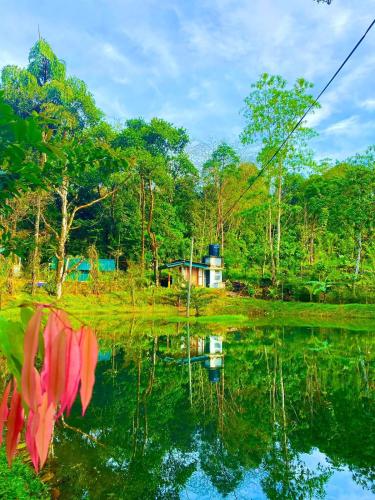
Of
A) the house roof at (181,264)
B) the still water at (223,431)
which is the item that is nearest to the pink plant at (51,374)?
the still water at (223,431)

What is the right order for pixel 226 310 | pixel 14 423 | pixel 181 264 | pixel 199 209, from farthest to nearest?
pixel 199 209 < pixel 181 264 < pixel 226 310 < pixel 14 423

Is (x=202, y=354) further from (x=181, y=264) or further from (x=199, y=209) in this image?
(x=199, y=209)

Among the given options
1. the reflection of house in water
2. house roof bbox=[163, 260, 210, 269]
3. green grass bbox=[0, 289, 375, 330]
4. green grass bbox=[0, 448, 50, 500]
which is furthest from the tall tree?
green grass bbox=[0, 448, 50, 500]

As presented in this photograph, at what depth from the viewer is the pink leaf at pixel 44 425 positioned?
0.72m

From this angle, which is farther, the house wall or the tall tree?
the tall tree

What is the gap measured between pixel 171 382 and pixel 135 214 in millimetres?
25026

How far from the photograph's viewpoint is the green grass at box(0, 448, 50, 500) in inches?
139

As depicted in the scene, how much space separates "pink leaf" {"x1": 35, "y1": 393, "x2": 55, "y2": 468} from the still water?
3935 mm

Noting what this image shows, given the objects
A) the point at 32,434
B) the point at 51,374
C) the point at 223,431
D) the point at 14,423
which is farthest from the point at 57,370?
the point at 223,431

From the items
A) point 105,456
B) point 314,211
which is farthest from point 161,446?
point 314,211

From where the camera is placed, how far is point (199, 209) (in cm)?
4031

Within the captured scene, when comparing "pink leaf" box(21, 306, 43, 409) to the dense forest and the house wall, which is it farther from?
the house wall

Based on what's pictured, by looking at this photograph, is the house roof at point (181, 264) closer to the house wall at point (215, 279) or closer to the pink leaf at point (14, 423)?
the house wall at point (215, 279)

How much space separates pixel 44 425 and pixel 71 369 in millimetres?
113
